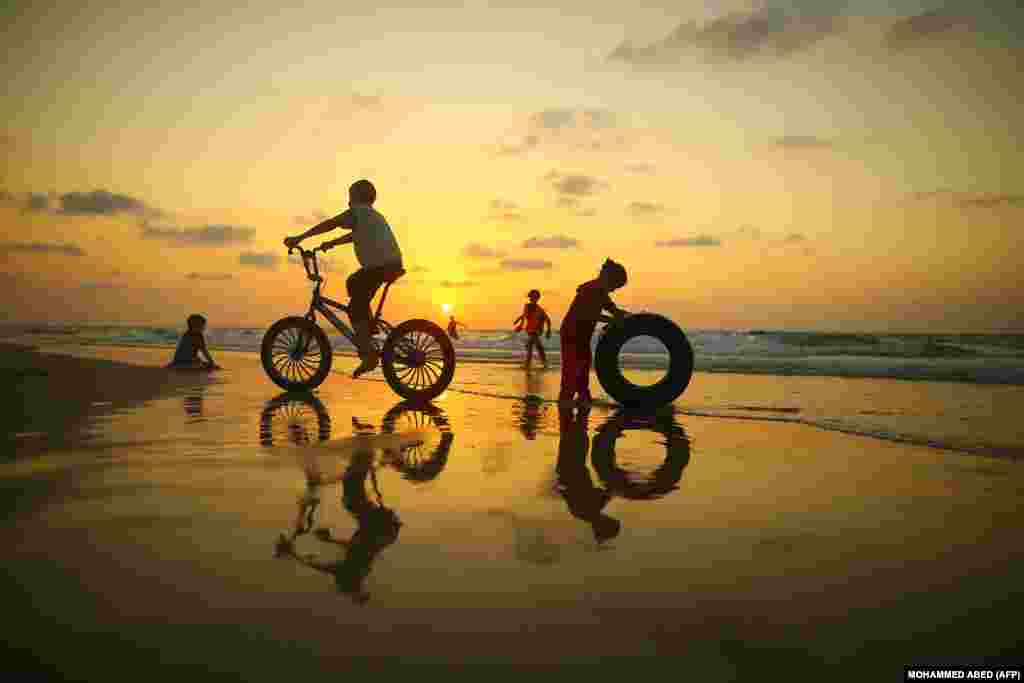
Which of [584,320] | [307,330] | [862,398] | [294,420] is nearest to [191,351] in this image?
[307,330]

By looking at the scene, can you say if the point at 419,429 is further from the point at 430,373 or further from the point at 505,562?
the point at 505,562

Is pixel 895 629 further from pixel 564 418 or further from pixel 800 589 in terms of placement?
pixel 564 418

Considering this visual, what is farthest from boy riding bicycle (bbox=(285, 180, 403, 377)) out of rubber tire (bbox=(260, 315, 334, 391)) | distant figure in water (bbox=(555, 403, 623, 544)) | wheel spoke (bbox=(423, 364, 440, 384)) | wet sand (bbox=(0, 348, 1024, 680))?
wet sand (bbox=(0, 348, 1024, 680))

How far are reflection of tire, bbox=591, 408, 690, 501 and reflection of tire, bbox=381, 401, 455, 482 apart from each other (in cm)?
108

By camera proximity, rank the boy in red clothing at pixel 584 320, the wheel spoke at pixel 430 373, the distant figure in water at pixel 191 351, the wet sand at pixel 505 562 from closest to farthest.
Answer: the wet sand at pixel 505 562 → the boy in red clothing at pixel 584 320 → the wheel spoke at pixel 430 373 → the distant figure in water at pixel 191 351

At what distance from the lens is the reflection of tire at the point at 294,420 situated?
5.08m

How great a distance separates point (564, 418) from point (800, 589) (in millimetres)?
4567

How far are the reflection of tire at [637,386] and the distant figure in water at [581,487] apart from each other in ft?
6.61

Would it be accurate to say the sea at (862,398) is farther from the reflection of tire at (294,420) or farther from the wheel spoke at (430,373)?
the reflection of tire at (294,420)

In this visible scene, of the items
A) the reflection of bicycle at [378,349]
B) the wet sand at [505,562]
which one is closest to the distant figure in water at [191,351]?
the reflection of bicycle at [378,349]

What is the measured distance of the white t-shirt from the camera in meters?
7.84

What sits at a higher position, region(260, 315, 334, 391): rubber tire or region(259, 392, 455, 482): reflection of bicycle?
region(260, 315, 334, 391): rubber tire

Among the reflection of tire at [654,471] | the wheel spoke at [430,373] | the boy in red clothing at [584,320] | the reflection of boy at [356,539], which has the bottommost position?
the reflection of tire at [654,471]

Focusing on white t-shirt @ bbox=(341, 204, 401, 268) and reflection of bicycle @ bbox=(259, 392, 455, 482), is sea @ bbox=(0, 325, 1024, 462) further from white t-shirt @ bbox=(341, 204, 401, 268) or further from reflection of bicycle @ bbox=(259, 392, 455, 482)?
white t-shirt @ bbox=(341, 204, 401, 268)
